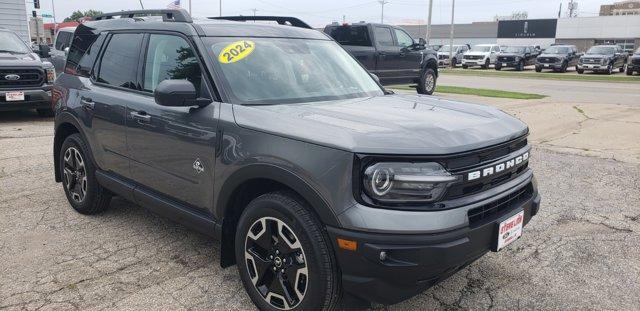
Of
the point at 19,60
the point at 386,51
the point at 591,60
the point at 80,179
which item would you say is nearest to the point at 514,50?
the point at 591,60

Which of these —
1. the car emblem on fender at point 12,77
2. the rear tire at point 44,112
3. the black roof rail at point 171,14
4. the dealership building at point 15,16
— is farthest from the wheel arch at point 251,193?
the dealership building at point 15,16

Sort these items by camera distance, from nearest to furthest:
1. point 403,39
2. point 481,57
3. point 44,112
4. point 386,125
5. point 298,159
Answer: point 298,159 < point 386,125 < point 44,112 < point 403,39 < point 481,57

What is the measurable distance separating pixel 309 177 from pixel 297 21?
2.48m

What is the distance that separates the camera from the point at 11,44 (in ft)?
35.1

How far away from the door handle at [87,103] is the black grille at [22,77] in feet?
20.8

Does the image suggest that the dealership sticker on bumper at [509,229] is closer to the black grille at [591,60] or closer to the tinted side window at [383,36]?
the tinted side window at [383,36]

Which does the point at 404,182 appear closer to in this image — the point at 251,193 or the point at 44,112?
the point at 251,193

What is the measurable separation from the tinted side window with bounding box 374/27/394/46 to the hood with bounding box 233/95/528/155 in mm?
10582

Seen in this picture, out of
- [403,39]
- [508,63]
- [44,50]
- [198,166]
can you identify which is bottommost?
[508,63]

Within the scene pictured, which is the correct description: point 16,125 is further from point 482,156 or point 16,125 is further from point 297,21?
point 482,156

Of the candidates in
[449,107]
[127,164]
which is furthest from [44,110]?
[449,107]

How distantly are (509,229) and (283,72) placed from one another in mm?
1790

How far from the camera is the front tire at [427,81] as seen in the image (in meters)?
15.0

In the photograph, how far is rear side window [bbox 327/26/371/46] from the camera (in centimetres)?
1368
